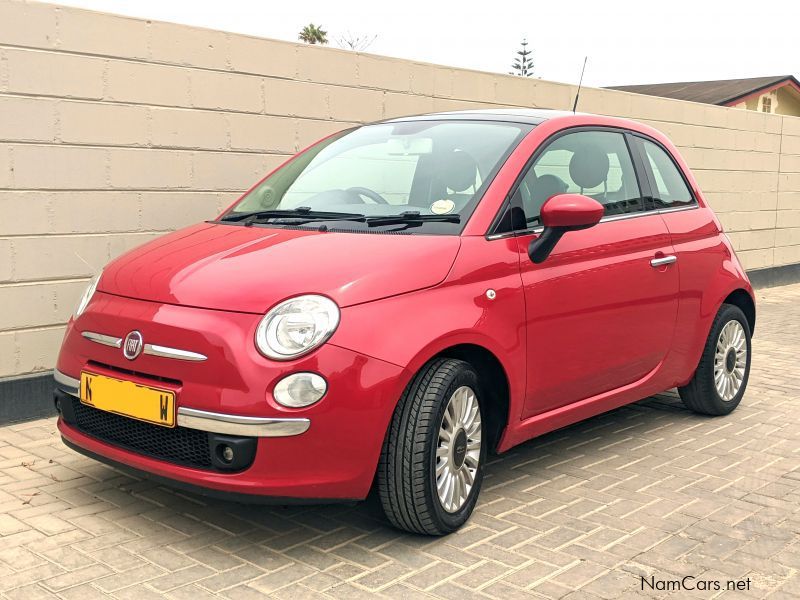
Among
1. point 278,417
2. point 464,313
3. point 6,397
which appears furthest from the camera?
point 6,397

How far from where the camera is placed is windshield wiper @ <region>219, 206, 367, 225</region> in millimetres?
4074

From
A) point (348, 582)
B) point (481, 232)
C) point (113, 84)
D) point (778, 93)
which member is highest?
point (778, 93)

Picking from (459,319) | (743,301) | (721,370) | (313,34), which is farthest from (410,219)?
(313,34)

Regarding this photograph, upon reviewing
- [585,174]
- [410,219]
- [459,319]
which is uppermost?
[585,174]

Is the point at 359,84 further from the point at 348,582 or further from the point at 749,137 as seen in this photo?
the point at 749,137

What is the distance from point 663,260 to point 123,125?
3348 millimetres

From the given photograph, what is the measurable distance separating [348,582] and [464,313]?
1.12 meters

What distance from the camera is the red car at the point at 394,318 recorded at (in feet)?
10.7

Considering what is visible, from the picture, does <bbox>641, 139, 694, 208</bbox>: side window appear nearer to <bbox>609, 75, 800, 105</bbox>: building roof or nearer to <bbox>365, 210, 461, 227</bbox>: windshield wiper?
<bbox>365, 210, 461, 227</bbox>: windshield wiper

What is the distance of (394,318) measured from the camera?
3416mm

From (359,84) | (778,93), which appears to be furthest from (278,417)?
(778,93)

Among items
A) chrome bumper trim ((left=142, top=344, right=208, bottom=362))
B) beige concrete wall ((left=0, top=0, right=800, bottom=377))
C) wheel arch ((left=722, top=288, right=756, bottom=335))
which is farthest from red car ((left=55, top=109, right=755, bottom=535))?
beige concrete wall ((left=0, top=0, right=800, bottom=377))

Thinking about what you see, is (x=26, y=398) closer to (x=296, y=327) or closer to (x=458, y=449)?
(x=296, y=327)

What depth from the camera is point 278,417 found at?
321 cm
